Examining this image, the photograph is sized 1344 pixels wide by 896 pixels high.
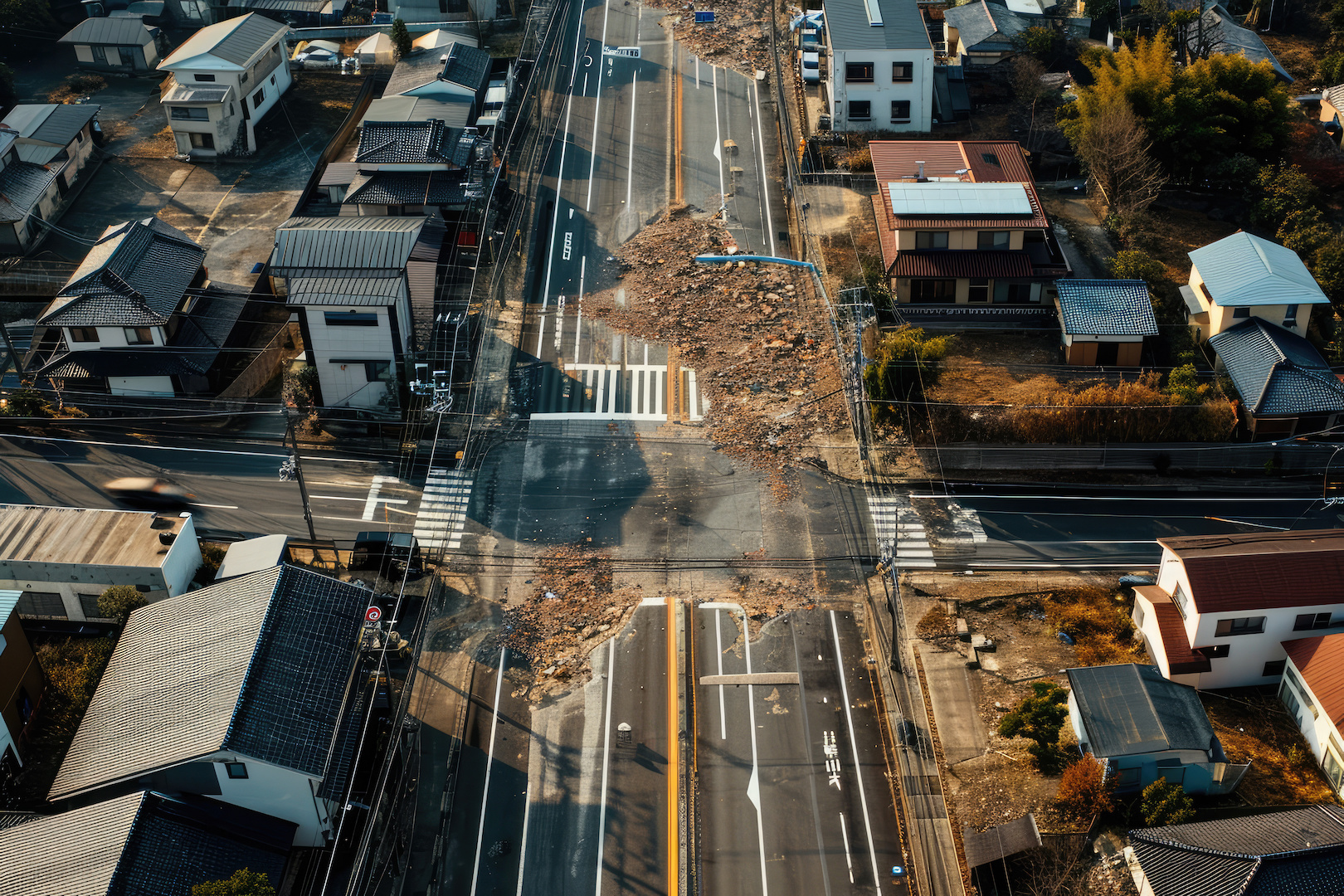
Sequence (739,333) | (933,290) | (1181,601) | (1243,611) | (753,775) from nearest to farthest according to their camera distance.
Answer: (753,775), (1243,611), (1181,601), (933,290), (739,333)

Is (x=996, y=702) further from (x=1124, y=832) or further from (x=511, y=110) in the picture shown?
(x=511, y=110)

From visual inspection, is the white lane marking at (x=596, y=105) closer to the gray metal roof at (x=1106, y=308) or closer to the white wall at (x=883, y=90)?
the white wall at (x=883, y=90)

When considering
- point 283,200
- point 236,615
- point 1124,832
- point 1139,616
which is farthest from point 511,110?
point 1124,832

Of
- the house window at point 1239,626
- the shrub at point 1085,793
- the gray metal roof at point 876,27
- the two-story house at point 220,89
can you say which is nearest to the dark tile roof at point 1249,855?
the shrub at point 1085,793

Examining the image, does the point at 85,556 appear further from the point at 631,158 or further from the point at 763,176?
the point at 763,176

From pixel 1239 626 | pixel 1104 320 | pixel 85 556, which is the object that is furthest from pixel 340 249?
pixel 1239 626

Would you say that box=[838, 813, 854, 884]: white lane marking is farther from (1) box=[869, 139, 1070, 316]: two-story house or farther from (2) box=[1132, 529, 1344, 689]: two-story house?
(1) box=[869, 139, 1070, 316]: two-story house
